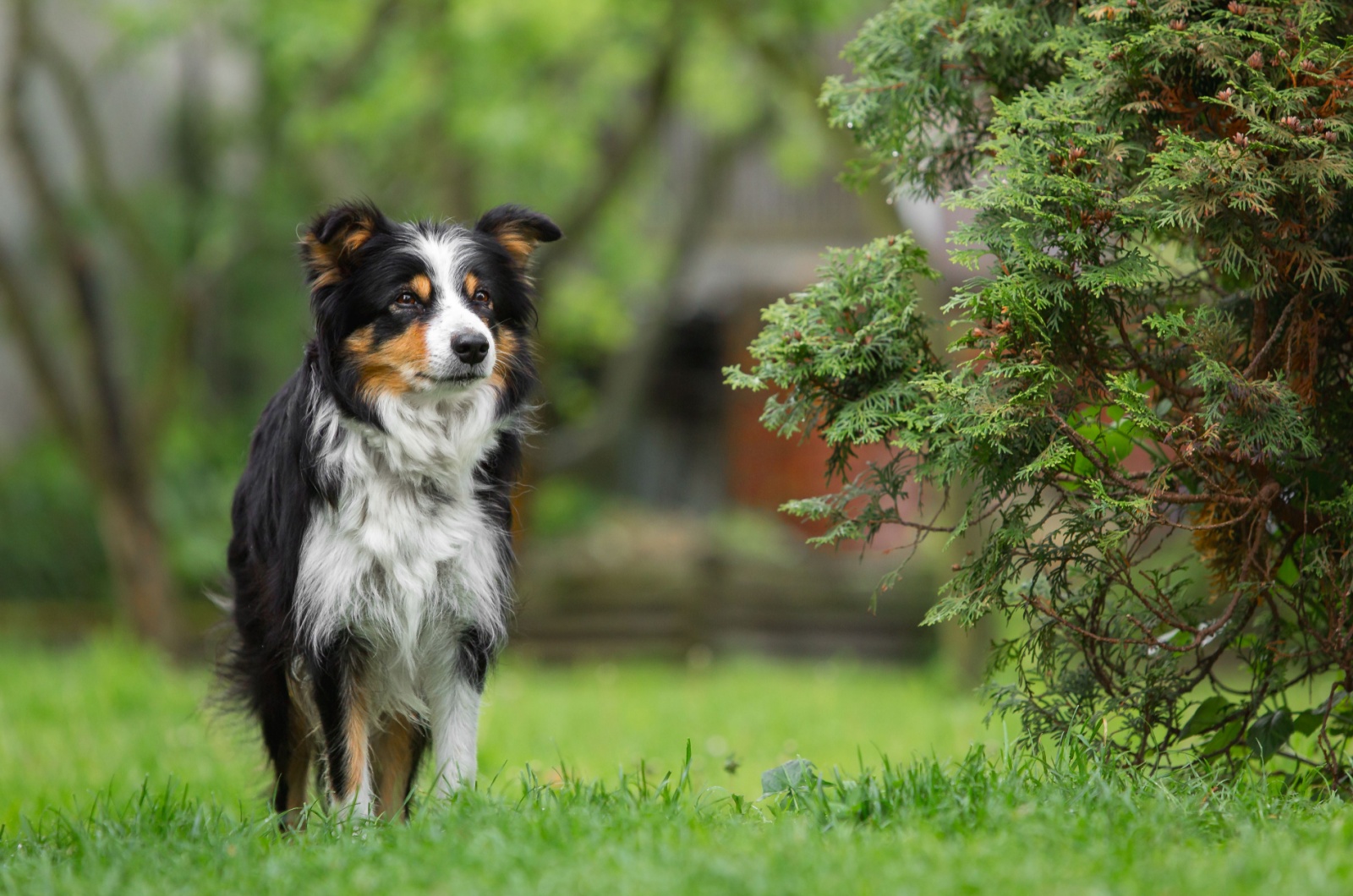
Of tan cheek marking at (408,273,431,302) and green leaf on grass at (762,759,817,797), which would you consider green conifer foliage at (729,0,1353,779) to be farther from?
tan cheek marking at (408,273,431,302)

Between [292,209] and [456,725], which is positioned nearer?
[456,725]

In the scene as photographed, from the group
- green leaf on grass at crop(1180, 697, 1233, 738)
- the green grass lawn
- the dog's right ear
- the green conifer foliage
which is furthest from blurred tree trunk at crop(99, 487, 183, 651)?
green leaf on grass at crop(1180, 697, 1233, 738)

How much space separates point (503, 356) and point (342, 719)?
47.1 inches

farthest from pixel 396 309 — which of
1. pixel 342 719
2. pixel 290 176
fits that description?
pixel 290 176

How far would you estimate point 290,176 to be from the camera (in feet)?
39.5

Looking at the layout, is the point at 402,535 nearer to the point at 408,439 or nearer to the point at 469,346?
Result: the point at 408,439

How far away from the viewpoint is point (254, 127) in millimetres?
11781

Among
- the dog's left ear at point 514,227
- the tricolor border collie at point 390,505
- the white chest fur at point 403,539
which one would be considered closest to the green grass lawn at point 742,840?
the tricolor border collie at point 390,505

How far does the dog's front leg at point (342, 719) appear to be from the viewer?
12.1ft

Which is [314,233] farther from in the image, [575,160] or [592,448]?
[592,448]

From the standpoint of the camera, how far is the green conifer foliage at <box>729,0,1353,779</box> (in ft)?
11.2

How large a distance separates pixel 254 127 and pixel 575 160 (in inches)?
129

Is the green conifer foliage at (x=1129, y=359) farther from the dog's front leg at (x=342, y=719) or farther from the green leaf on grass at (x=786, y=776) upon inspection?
the dog's front leg at (x=342, y=719)

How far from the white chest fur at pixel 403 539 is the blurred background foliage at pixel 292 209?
15.0ft
